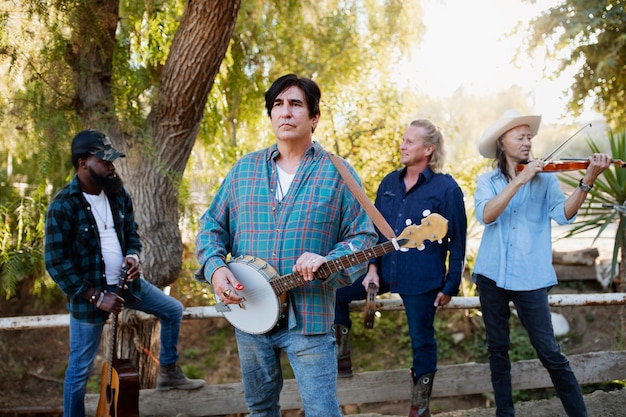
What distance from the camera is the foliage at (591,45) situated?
6906 mm

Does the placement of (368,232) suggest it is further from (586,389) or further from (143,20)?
(586,389)

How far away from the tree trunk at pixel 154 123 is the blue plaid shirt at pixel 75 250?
0.88 m

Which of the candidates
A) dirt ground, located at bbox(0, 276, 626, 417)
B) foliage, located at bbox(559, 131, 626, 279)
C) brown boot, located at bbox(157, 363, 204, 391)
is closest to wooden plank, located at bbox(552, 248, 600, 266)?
dirt ground, located at bbox(0, 276, 626, 417)

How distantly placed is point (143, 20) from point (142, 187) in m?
1.58

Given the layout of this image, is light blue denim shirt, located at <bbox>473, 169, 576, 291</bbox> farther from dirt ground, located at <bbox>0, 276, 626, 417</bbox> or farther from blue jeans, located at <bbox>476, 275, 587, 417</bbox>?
dirt ground, located at <bbox>0, 276, 626, 417</bbox>

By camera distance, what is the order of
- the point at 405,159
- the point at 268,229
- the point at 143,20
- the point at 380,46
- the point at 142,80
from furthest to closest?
1. the point at 380,46
2. the point at 143,20
3. the point at 142,80
4. the point at 405,159
5. the point at 268,229

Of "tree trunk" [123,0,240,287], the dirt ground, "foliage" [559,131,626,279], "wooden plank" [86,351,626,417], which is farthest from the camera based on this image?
the dirt ground

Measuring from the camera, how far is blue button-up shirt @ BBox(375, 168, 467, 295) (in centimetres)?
351

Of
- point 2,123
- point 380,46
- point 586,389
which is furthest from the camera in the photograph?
point 380,46

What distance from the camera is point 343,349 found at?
3992mm

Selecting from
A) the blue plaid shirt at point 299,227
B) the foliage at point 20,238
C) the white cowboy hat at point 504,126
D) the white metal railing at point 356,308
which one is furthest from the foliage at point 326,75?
the blue plaid shirt at point 299,227

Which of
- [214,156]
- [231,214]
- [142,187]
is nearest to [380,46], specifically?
[214,156]

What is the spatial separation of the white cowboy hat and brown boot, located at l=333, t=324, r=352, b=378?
145cm

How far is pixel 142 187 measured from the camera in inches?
175
